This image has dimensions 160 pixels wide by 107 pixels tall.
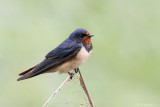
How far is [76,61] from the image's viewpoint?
13.1ft

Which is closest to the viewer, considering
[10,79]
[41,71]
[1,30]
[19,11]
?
[41,71]

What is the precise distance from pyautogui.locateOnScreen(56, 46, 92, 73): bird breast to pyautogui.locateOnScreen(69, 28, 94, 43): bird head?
0.24ft

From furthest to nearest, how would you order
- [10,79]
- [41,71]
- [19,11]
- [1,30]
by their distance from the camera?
1. [19,11]
2. [1,30]
3. [10,79]
4. [41,71]

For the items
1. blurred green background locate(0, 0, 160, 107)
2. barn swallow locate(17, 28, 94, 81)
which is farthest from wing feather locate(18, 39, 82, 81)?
blurred green background locate(0, 0, 160, 107)

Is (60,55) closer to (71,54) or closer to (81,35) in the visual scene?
(71,54)

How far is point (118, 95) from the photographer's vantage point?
4.82 m

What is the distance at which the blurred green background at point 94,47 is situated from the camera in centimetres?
467

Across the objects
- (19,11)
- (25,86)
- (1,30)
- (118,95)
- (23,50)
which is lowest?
(118,95)

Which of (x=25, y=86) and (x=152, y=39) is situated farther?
(x=152, y=39)

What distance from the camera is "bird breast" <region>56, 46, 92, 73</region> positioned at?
3.98 meters

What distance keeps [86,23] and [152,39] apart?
0.75m

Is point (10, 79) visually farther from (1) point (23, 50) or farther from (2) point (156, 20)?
(2) point (156, 20)

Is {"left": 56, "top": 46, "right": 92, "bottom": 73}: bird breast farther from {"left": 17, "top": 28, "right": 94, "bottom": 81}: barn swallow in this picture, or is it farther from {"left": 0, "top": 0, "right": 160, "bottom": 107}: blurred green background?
{"left": 0, "top": 0, "right": 160, "bottom": 107}: blurred green background

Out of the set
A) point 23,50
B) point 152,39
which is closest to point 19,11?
point 23,50
